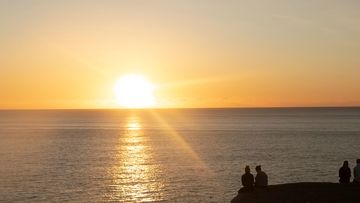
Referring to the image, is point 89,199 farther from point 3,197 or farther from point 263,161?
point 263,161

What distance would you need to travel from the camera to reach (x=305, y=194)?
1082 inches

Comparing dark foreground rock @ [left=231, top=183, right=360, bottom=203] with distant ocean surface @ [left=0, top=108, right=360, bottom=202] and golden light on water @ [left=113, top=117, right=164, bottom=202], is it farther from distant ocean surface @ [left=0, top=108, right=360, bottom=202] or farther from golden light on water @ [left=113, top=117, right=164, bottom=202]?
golden light on water @ [left=113, top=117, right=164, bottom=202]

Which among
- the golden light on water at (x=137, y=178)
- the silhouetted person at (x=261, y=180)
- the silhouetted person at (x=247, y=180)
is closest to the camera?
the silhouetted person at (x=247, y=180)

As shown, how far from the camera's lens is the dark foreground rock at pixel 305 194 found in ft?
86.7

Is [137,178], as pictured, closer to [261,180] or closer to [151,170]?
[151,170]

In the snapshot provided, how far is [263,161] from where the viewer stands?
70.6m

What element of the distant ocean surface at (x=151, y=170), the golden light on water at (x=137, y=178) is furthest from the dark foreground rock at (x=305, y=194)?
the golden light on water at (x=137, y=178)

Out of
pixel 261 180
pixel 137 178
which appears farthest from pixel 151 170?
pixel 261 180

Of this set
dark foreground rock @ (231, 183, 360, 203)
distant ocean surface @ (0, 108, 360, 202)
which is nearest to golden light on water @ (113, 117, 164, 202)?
distant ocean surface @ (0, 108, 360, 202)

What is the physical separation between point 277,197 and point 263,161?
43.8 metres

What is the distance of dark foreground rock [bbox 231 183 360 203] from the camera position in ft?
86.7

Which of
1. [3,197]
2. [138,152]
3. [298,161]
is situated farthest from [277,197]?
[138,152]

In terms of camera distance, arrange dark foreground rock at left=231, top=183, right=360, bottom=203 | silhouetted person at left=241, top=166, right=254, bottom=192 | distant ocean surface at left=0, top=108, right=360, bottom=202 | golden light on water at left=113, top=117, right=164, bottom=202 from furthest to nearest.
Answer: distant ocean surface at left=0, top=108, right=360, bottom=202
golden light on water at left=113, top=117, right=164, bottom=202
silhouetted person at left=241, top=166, right=254, bottom=192
dark foreground rock at left=231, top=183, right=360, bottom=203

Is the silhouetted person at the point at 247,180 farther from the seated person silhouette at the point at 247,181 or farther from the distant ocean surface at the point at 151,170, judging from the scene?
the distant ocean surface at the point at 151,170
